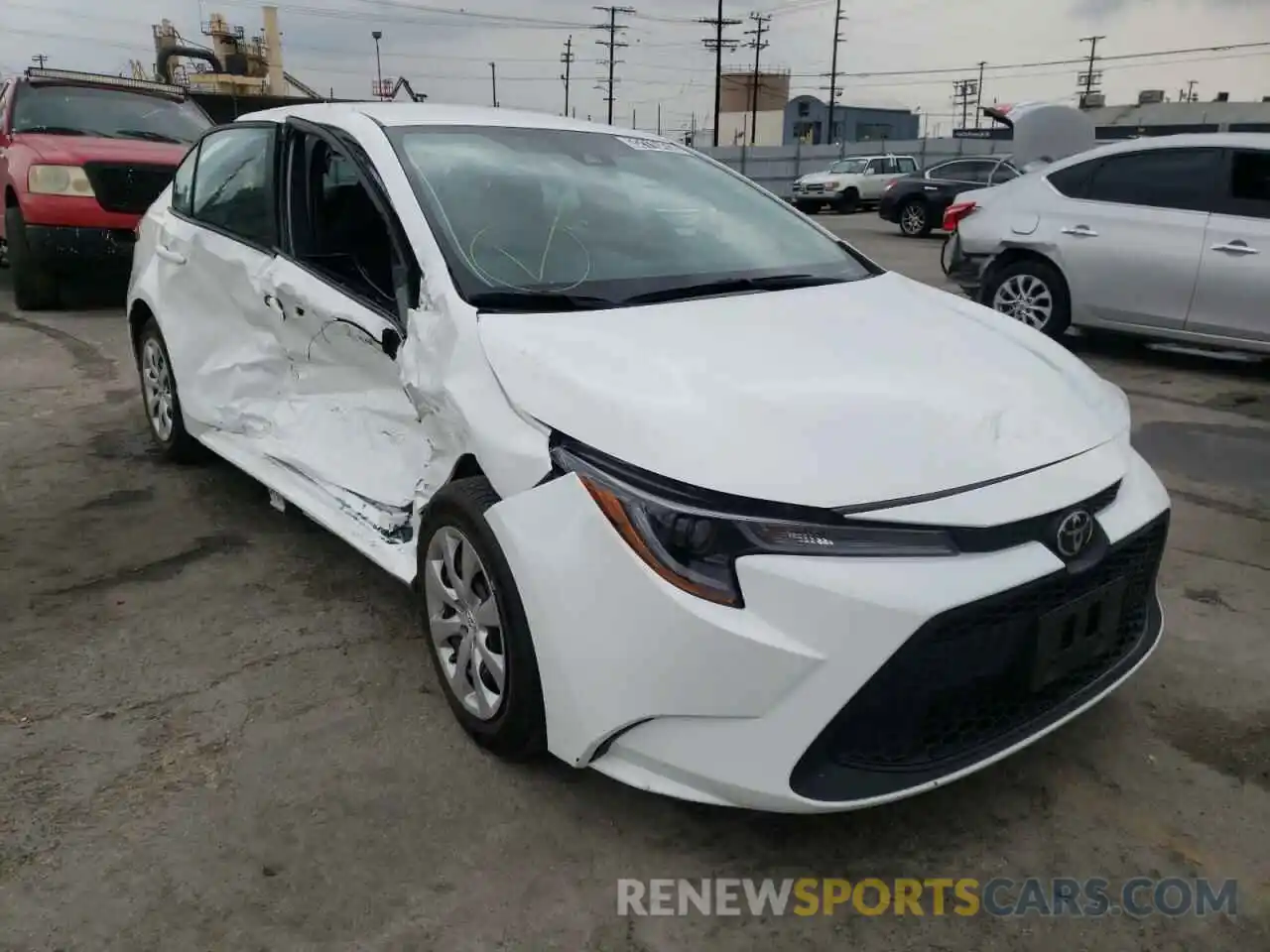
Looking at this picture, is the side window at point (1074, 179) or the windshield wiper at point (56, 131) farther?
the windshield wiper at point (56, 131)

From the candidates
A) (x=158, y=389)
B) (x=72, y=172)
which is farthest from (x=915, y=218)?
(x=158, y=389)

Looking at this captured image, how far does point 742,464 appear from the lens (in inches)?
77.2

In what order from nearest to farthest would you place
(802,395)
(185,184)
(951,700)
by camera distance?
(951,700), (802,395), (185,184)

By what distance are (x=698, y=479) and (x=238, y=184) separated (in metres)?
2.77

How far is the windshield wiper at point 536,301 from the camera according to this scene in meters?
2.52

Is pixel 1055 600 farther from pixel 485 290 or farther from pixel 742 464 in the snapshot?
pixel 485 290

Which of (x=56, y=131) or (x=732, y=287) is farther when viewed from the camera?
(x=56, y=131)

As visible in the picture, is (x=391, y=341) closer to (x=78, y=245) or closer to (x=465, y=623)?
(x=465, y=623)

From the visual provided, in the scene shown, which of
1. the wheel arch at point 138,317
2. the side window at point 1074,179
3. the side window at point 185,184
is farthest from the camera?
the side window at point 1074,179

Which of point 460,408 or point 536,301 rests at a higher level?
point 536,301

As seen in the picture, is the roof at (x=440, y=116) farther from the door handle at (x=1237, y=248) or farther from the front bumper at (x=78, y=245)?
the front bumper at (x=78, y=245)

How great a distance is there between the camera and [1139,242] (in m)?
6.56

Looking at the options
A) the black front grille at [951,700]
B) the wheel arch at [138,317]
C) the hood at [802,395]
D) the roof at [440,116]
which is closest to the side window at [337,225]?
the roof at [440,116]

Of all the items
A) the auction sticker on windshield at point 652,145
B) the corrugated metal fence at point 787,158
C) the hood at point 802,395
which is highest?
the corrugated metal fence at point 787,158
